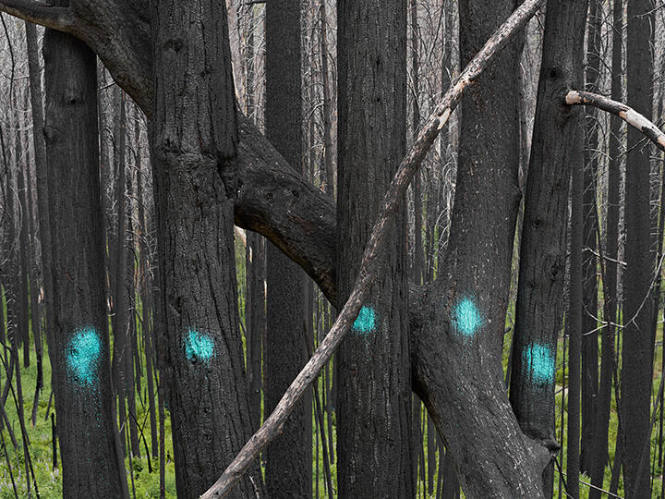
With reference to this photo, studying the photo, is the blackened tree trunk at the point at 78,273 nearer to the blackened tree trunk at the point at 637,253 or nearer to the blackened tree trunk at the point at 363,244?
the blackened tree trunk at the point at 363,244

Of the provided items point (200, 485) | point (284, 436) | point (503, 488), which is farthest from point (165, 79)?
point (284, 436)

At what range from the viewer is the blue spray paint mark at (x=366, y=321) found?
8.49ft

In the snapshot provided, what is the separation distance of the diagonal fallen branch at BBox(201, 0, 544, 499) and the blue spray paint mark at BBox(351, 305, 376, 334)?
0.60 m

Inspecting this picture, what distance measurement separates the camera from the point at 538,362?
270 cm

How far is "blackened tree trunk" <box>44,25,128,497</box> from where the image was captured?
9.97 ft

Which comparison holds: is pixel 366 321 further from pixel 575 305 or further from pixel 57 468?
pixel 57 468

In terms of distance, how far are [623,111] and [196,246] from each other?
57.3 inches

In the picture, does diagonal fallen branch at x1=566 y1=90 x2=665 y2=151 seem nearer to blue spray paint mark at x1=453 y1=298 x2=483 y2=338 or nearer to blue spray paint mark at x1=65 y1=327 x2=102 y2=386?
blue spray paint mark at x1=453 y1=298 x2=483 y2=338

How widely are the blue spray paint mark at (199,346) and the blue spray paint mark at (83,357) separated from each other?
0.88m

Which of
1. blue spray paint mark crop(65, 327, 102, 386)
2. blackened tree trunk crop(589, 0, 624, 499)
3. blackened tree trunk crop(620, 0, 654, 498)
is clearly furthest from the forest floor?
blue spray paint mark crop(65, 327, 102, 386)

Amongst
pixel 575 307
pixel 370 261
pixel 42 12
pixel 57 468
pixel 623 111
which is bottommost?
pixel 57 468

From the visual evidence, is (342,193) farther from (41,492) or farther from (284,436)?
(41,492)

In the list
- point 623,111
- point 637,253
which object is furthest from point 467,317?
point 637,253

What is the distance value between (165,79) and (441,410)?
149 cm
